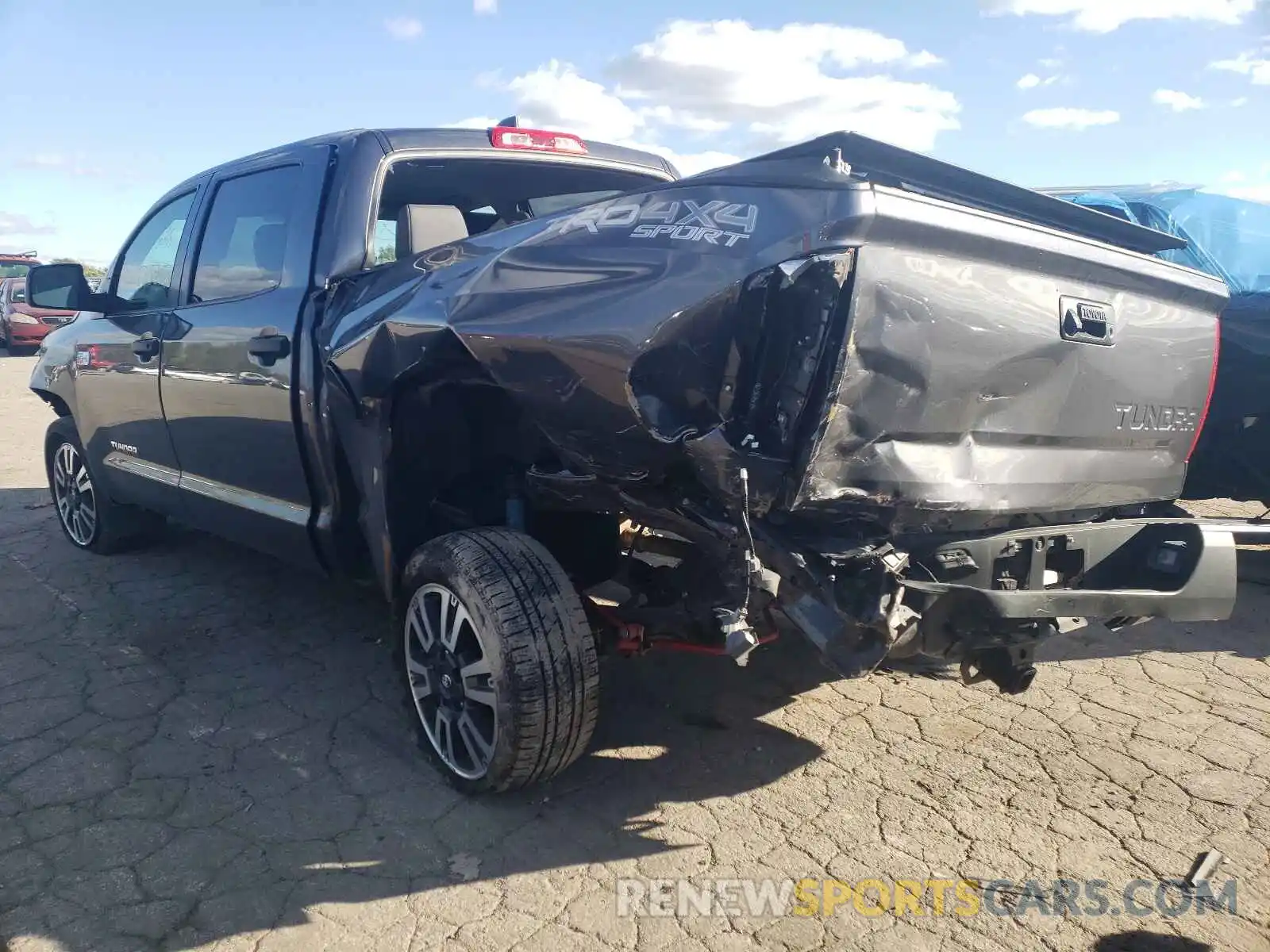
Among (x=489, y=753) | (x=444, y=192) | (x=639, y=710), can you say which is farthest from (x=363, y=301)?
(x=639, y=710)

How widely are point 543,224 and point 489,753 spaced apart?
1.60m

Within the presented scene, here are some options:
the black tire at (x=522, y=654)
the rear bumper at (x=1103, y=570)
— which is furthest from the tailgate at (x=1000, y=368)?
the black tire at (x=522, y=654)

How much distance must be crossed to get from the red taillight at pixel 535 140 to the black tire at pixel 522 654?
190cm

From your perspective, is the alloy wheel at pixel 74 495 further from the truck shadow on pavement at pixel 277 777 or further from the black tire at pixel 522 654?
the black tire at pixel 522 654

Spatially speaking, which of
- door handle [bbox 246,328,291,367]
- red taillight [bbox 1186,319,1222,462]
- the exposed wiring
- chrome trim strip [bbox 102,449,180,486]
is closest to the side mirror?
chrome trim strip [bbox 102,449,180,486]

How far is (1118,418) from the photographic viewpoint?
9.59 feet

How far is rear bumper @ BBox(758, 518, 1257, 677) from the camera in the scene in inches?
91.0

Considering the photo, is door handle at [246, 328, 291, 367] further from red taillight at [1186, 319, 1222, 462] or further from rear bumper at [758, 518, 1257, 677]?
red taillight at [1186, 319, 1222, 462]

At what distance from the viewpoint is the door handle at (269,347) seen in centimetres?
350

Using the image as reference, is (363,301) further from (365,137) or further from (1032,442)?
(1032,442)

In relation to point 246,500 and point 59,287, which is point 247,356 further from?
point 59,287

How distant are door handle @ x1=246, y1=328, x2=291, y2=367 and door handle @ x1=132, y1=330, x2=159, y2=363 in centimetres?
102

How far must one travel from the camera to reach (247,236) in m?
3.99

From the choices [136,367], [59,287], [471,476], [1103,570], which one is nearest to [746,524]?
[1103,570]
